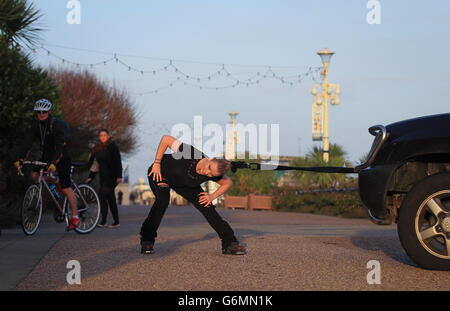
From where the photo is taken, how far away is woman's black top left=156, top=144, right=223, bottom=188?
24.2 feet

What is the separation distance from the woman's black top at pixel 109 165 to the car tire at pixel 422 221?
24.7 feet

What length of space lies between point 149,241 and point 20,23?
30.3 feet

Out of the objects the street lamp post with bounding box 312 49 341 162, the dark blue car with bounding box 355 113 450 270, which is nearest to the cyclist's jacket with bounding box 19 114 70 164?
the dark blue car with bounding box 355 113 450 270

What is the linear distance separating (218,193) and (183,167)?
576mm

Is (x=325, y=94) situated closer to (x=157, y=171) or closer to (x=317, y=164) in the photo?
(x=317, y=164)

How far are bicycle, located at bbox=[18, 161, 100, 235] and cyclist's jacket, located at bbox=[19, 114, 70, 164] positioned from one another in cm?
23

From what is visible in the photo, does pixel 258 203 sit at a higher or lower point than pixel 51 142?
lower

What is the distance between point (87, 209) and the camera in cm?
1133

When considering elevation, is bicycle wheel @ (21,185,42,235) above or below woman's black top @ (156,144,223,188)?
below

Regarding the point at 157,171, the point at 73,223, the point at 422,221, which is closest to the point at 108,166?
the point at 73,223

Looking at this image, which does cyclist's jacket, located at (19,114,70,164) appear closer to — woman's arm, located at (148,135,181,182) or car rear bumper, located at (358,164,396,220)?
woman's arm, located at (148,135,181,182)

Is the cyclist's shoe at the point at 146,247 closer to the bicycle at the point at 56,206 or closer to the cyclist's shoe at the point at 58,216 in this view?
the bicycle at the point at 56,206

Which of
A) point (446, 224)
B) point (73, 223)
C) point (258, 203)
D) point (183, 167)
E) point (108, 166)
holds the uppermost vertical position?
point (183, 167)

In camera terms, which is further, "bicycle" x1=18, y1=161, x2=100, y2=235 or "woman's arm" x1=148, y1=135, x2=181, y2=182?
"bicycle" x1=18, y1=161, x2=100, y2=235
